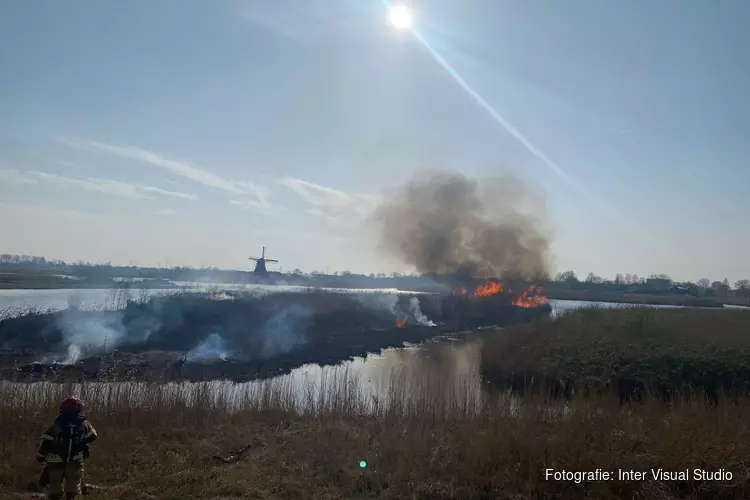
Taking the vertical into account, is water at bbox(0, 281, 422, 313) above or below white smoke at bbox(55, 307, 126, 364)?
above

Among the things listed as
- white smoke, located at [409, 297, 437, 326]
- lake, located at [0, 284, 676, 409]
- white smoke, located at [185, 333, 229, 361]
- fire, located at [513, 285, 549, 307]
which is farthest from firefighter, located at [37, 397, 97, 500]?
fire, located at [513, 285, 549, 307]

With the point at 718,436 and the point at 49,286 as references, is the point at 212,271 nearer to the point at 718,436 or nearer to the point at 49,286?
the point at 49,286

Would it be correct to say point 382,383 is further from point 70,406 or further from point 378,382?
point 70,406

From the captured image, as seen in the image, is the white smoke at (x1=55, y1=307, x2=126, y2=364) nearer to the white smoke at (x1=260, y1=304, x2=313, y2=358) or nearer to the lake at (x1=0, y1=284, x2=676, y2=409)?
the lake at (x1=0, y1=284, x2=676, y2=409)

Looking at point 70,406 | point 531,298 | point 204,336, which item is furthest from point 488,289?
point 70,406

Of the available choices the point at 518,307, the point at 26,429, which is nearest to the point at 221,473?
the point at 26,429

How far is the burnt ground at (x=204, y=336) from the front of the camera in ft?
87.2

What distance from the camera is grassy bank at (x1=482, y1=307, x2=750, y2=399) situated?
2111 cm

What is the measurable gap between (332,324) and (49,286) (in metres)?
61.5

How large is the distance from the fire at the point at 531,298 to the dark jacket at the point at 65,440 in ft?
191

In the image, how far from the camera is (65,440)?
6.64 metres

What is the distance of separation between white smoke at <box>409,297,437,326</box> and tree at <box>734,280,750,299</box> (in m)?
83.1

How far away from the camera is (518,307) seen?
5947cm

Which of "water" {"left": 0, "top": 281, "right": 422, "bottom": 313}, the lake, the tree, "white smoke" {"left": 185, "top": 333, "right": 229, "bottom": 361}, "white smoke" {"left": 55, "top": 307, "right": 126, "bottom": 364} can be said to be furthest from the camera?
the tree
